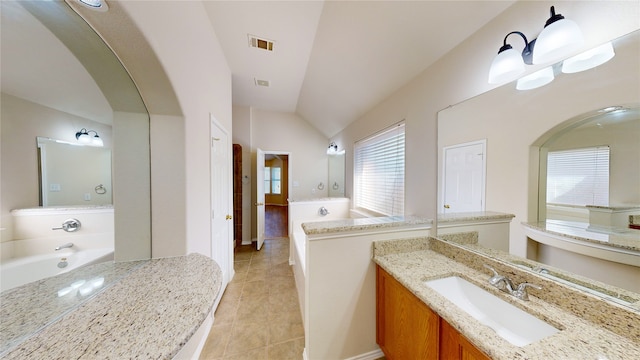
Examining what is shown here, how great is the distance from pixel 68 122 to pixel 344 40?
6.78 feet

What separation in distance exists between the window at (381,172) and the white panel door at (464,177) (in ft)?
2.36

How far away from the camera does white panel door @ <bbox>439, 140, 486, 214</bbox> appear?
1258 millimetres

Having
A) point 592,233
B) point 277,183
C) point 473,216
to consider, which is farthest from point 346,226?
point 277,183

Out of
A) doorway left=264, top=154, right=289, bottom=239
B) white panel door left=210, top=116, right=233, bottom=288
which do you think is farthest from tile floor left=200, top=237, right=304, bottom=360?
doorway left=264, top=154, right=289, bottom=239

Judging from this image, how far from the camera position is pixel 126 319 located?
2.32 ft

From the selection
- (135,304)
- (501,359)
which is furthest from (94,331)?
(501,359)

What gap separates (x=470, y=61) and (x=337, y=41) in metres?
1.22

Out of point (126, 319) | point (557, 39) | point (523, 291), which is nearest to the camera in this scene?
point (126, 319)

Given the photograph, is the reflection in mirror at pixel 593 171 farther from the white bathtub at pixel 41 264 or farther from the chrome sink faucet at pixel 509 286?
the white bathtub at pixel 41 264

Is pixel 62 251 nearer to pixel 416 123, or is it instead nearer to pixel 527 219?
pixel 527 219

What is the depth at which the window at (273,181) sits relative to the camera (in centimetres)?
897

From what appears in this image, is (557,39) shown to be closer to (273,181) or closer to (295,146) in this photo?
(295,146)

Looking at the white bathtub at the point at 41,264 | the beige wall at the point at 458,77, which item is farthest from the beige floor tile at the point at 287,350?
the beige wall at the point at 458,77

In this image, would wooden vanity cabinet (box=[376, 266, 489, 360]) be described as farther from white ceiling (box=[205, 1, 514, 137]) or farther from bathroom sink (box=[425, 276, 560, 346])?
white ceiling (box=[205, 1, 514, 137])
